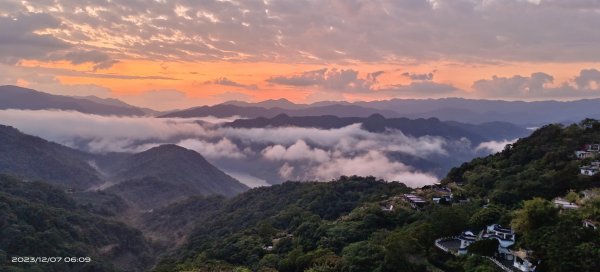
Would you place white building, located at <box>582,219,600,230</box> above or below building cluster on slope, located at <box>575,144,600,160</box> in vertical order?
below

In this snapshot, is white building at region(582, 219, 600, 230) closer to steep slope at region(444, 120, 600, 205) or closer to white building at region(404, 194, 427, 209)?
steep slope at region(444, 120, 600, 205)

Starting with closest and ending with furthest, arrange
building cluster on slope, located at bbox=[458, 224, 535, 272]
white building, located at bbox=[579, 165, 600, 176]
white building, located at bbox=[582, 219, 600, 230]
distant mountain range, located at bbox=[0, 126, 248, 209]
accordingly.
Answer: building cluster on slope, located at bbox=[458, 224, 535, 272] < white building, located at bbox=[582, 219, 600, 230] < white building, located at bbox=[579, 165, 600, 176] < distant mountain range, located at bbox=[0, 126, 248, 209]

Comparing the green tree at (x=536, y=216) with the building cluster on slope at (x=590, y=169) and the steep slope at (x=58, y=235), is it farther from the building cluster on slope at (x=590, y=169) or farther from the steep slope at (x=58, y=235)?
the steep slope at (x=58, y=235)

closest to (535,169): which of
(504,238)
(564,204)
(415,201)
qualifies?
(415,201)

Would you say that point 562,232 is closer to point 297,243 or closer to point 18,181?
point 297,243

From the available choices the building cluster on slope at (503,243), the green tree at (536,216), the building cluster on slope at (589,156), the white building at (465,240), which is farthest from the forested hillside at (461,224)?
the white building at (465,240)

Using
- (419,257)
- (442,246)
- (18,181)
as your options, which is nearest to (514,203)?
(442,246)

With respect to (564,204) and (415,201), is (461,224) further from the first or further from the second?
(415,201)

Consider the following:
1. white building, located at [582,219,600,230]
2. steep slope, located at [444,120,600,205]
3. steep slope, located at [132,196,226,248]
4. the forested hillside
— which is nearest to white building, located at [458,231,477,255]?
the forested hillside

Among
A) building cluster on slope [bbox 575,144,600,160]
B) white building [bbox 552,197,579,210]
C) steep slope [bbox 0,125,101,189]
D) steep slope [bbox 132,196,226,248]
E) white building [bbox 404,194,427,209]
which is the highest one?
building cluster on slope [bbox 575,144,600,160]
